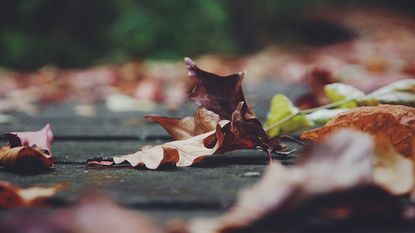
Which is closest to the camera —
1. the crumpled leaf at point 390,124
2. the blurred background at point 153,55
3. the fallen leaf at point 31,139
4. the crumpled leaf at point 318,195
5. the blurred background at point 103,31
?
the crumpled leaf at point 318,195

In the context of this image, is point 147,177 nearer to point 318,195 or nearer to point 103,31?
point 318,195

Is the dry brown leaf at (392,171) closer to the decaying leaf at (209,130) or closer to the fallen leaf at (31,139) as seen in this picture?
the decaying leaf at (209,130)

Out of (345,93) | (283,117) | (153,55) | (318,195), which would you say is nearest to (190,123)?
(283,117)

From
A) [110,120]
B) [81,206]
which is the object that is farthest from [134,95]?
[81,206]

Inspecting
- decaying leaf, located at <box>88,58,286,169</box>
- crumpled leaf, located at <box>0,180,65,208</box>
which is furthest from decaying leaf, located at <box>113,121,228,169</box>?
crumpled leaf, located at <box>0,180,65,208</box>

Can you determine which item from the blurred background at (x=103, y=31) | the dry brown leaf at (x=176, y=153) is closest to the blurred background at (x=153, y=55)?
the blurred background at (x=103, y=31)

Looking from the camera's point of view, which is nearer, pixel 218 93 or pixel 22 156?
pixel 22 156

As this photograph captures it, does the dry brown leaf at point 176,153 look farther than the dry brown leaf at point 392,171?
Yes
